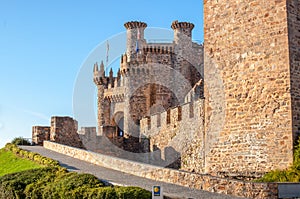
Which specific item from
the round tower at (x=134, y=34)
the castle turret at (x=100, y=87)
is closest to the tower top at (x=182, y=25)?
the round tower at (x=134, y=34)

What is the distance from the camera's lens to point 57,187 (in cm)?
1331

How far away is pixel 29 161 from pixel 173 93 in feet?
47.1

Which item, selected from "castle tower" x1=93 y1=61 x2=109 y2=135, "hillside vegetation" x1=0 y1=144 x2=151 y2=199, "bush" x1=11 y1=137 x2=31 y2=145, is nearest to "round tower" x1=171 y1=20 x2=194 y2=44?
"castle tower" x1=93 y1=61 x2=109 y2=135

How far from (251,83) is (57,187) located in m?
6.61

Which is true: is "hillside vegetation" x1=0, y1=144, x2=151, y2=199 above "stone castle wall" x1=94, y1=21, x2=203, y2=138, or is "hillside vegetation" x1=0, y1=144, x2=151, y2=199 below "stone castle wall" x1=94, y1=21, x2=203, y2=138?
below

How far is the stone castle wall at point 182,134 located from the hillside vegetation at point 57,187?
17.7ft

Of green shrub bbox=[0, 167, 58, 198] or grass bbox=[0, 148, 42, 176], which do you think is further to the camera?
grass bbox=[0, 148, 42, 176]

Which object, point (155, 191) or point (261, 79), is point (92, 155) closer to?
point (261, 79)

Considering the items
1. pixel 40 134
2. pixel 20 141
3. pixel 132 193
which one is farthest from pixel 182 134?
pixel 132 193

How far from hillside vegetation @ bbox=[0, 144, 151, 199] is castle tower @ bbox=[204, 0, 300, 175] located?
4.92 meters

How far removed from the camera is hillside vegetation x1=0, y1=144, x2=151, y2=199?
37.4 feet

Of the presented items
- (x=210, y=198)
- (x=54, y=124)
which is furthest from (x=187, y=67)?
→ (x=210, y=198)

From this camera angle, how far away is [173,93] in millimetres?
33156

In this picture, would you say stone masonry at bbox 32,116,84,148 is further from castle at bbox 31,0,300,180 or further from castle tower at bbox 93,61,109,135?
castle tower at bbox 93,61,109,135
